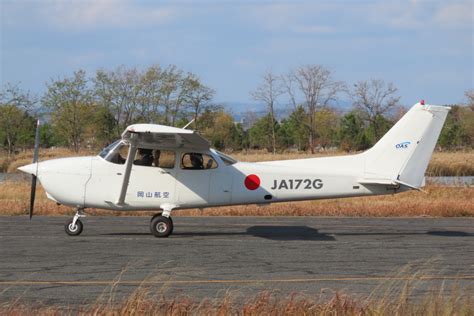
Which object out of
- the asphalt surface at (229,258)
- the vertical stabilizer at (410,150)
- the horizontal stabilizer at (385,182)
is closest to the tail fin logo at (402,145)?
the vertical stabilizer at (410,150)

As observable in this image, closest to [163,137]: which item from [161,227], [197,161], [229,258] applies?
[197,161]

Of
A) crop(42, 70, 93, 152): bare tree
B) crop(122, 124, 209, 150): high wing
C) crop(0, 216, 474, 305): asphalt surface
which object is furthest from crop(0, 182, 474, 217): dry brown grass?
crop(42, 70, 93, 152): bare tree

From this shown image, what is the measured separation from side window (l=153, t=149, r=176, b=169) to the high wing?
0.58 ft

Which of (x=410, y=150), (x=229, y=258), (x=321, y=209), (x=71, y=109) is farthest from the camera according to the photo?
(x=71, y=109)

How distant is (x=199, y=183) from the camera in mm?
14125

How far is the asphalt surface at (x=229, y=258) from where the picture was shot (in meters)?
9.12

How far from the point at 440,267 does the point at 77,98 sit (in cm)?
4478

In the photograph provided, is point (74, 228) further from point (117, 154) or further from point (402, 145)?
point (402, 145)

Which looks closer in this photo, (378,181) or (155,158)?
(155,158)

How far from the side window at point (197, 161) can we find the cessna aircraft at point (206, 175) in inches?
0.8

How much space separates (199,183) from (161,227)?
1.14 meters

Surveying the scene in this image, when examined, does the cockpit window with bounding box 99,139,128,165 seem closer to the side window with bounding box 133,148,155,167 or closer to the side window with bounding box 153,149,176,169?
the side window with bounding box 133,148,155,167

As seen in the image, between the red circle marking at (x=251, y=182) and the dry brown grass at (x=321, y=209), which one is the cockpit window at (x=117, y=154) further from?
the dry brown grass at (x=321, y=209)

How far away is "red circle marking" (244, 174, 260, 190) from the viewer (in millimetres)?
14188
